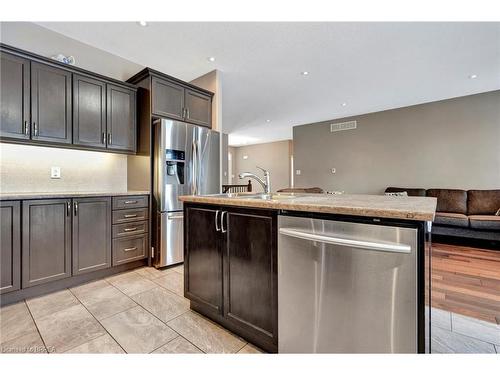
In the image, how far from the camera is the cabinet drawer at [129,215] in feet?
8.27

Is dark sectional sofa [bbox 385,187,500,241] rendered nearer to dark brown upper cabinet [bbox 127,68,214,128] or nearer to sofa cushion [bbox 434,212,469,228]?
sofa cushion [bbox 434,212,469,228]

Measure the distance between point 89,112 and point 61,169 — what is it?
713 millimetres

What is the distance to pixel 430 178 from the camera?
4.62m

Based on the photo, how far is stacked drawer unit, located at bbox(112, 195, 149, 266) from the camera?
2520mm

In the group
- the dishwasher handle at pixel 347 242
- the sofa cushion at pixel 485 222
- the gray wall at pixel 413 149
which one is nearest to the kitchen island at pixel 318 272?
the dishwasher handle at pixel 347 242

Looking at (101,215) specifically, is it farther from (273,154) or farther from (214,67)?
(273,154)

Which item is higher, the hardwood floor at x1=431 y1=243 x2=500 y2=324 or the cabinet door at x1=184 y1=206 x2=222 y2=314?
the cabinet door at x1=184 y1=206 x2=222 y2=314

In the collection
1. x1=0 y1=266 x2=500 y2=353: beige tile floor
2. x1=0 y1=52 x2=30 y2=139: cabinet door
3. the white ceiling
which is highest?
the white ceiling

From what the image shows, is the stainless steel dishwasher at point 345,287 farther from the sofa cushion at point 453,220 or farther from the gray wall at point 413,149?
the gray wall at point 413,149

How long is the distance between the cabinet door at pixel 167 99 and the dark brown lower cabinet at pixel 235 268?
1.65m

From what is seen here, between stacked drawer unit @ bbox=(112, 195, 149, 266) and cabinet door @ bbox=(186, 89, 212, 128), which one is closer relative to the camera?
stacked drawer unit @ bbox=(112, 195, 149, 266)

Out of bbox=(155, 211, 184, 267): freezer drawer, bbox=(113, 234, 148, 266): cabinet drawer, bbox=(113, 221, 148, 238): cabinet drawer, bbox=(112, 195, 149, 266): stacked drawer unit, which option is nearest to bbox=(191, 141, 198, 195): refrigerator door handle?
bbox=(155, 211, 184, 267): freezer drawer

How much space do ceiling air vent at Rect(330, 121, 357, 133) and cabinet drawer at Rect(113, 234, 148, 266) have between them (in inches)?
203

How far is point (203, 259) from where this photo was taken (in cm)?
166
